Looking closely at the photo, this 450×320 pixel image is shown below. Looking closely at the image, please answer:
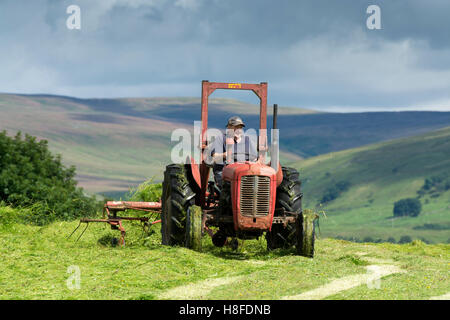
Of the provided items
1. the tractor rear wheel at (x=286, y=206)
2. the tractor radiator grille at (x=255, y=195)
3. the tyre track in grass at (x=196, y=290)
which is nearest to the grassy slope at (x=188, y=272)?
the tyre track in grass at (x=196, y=290)

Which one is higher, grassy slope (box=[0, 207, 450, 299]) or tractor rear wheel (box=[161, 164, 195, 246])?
tractor rear wheel (box=[161, 164, 195, 246])

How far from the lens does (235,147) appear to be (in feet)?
38.2

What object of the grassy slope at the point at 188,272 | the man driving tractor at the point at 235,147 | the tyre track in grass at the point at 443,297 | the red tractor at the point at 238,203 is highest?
the man driving tractor at the point at 235,147

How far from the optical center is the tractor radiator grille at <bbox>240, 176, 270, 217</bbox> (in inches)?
426

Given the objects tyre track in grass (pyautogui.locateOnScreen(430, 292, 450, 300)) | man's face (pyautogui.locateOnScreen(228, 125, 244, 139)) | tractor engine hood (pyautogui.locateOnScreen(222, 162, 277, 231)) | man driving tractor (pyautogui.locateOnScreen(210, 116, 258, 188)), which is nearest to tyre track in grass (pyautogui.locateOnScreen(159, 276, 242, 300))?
tractor engine hood (pyautogui.locateOnScreen(222, 162, 277, 231))

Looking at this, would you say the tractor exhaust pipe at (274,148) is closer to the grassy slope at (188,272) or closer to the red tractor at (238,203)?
the red tractor at (238,203)

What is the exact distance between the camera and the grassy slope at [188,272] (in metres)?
7.97

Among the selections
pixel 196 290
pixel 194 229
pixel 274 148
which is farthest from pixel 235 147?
pixel 196 290

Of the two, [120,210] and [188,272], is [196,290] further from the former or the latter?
[120,210]

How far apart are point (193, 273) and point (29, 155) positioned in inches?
964

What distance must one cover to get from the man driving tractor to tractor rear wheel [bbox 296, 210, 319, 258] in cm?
131

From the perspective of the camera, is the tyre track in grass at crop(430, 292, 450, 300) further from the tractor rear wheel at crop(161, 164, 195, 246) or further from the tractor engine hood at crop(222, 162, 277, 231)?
the tractor rear wheel at crop(161, 164, 195, 246)

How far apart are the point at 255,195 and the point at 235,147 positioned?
114 centimetres
